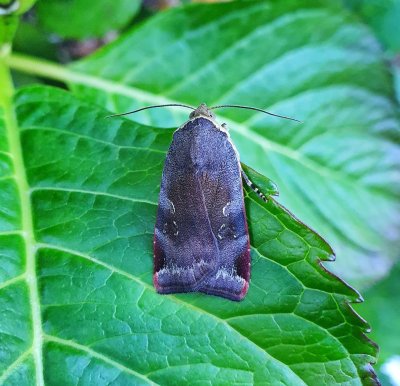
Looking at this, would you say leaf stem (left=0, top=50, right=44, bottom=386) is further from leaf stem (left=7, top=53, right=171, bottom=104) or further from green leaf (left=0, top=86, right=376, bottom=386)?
leaf stem (left=7, top=53, right=171, bottom=104)

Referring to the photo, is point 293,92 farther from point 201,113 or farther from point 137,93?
point 137,93

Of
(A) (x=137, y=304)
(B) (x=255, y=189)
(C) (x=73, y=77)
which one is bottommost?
(A) (x=137, y=304)

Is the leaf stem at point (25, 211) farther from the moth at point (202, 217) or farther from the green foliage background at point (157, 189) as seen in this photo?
the moth at point (202, 217)

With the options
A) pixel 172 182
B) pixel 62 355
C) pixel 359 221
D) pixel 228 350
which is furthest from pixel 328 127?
pixel 62 355

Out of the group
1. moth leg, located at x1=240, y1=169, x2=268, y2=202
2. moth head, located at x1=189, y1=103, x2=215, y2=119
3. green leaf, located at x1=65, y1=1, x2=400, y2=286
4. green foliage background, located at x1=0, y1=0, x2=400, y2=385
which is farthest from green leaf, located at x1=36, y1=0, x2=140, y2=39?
moth leg, located at x1=240, y1=169, x2=268, y2=202

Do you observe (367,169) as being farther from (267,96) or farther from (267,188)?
(267,188)

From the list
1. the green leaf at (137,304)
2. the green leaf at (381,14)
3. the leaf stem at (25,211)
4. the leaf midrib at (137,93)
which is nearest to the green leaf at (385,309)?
the leaf midrib at (137,93)

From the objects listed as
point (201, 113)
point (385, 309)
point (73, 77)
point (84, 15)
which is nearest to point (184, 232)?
point (201, 113)
